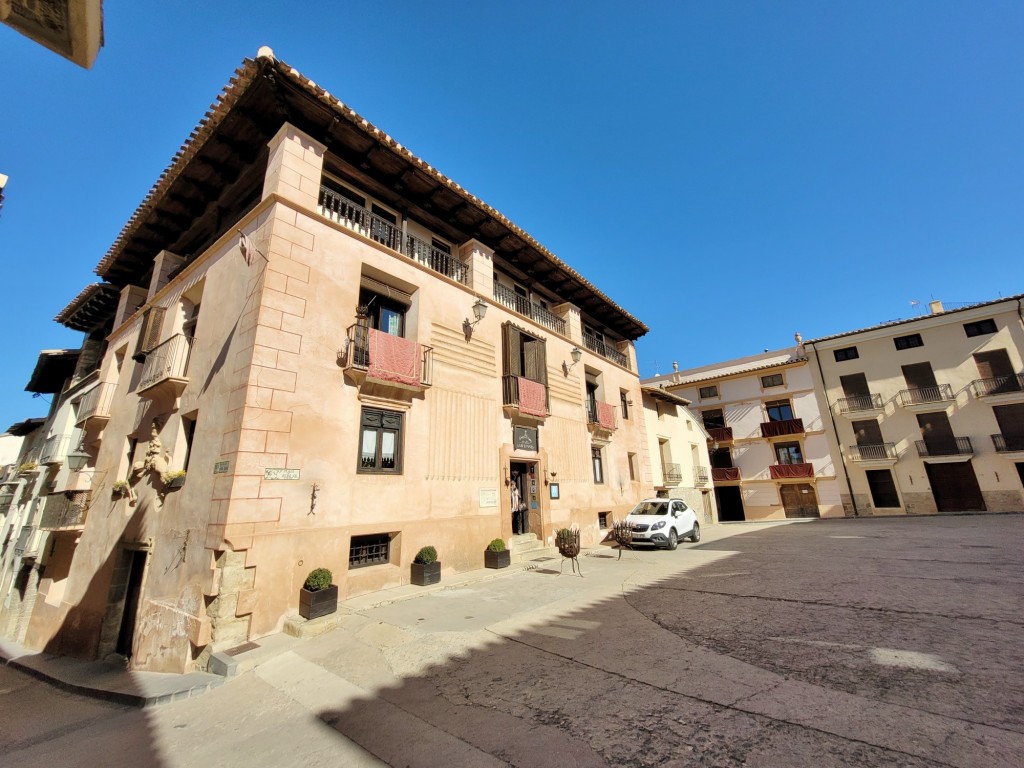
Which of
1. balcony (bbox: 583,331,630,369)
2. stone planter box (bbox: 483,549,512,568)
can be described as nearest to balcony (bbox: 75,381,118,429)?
stone planter box (bbox: 483,549,512,568)

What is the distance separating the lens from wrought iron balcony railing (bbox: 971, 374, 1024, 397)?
2212 centimetres

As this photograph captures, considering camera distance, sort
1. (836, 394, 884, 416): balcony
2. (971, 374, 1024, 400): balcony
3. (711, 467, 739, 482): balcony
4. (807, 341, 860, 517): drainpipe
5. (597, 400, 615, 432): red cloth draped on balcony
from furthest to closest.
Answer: (711, 467, 739, 482): balcony, (836, 394, 884, 416): balcony, (807, 341, 860, 517): drainpipe, (971, 374, 1024, 400): balcony, (597, 400, 615, 432): red cloth draped on balcony

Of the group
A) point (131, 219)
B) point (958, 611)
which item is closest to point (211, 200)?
point (131, 219)

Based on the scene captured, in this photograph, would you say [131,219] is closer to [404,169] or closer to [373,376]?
[404,169]

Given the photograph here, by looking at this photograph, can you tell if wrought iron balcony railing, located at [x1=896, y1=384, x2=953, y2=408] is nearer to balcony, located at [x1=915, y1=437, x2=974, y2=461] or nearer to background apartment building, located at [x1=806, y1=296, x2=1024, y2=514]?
background apartment building, located at [x1=806, y1=296, x2=1024, y2=514]

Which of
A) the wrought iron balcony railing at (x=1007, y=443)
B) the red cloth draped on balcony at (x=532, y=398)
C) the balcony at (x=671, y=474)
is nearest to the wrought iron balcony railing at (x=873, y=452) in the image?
the wrought iron balcony railing at (x=1007, y=443)

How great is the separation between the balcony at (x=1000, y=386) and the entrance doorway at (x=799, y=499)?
10.2 meters

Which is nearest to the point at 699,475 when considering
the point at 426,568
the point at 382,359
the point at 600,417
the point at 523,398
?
the point at 600,417

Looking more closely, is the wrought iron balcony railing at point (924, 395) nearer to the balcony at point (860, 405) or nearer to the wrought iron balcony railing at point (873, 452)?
the balcony at point (860, 405)

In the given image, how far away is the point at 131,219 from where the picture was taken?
12.0 meters

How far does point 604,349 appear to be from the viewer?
1972 cm

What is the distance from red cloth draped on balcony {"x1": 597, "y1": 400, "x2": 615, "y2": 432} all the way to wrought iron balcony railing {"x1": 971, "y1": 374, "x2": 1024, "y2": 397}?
2323 cm

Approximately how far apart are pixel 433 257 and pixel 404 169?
94.7 inches

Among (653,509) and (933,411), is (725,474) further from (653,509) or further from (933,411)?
(653,509)
